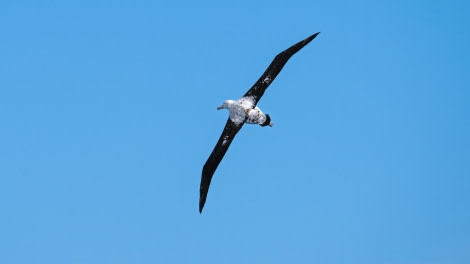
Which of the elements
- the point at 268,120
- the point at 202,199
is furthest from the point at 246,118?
the point at 202,199

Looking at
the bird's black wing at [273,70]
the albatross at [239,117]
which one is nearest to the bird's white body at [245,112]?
the albatross at [239,117]

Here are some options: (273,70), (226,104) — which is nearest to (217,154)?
(226,104)

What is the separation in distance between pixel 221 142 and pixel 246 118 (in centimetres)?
189

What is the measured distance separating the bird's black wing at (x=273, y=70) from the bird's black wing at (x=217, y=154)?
1.92 m

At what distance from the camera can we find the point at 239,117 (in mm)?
41344

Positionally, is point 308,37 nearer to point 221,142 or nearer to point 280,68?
point 280,68

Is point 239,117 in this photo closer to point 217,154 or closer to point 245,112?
point 245,112

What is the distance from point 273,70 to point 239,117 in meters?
3.22

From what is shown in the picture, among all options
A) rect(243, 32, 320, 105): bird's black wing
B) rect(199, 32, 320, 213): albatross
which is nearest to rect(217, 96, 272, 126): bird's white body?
rect(199, 32, 320, 213): albatross

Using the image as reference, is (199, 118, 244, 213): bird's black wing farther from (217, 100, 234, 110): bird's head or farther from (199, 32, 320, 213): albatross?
(217, 100, 234, 110): bird's head

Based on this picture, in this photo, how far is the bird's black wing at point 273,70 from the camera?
39312 mm

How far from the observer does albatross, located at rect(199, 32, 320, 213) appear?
40219mm

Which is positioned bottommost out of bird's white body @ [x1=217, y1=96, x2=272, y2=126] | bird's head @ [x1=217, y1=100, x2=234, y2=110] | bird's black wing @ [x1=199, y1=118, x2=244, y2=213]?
bird's black wing @ [x1=199, y1=118, x2=244, y2=213]

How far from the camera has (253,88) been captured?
133 ft
